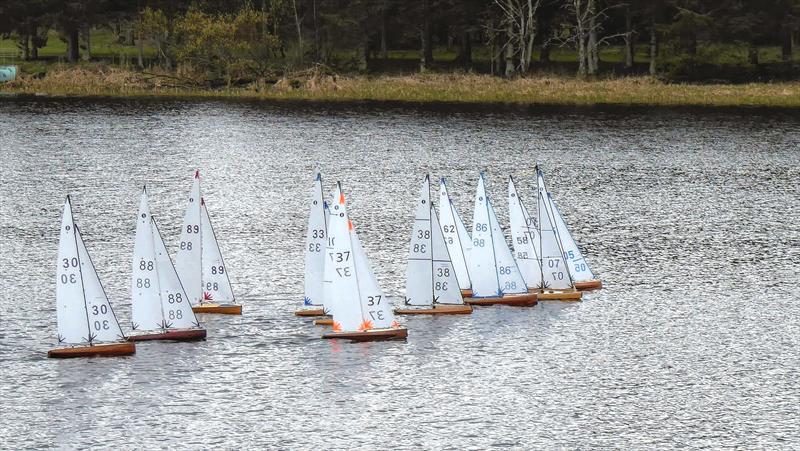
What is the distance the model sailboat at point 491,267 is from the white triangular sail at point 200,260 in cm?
1006

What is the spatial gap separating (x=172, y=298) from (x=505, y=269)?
1432 cm

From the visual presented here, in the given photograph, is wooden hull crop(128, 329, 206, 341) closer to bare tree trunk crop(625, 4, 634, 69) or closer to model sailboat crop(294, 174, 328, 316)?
model sailboat crop(294, 174, 328, 316)

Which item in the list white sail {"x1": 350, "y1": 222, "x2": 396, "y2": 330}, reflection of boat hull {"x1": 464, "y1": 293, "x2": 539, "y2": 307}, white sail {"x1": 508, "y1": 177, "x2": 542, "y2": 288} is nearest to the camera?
white sail {"x1": 350, "y1": 222, "x2": 396, "y2": 330}

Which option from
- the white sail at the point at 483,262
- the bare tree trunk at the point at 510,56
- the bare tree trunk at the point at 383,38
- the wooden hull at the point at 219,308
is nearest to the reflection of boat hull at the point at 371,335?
the wooden hull at the point at 219,308

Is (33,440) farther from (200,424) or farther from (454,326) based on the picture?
(454,326)

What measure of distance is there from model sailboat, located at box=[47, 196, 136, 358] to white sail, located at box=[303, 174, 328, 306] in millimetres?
8076

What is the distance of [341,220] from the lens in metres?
48.7

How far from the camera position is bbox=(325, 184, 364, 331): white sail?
48.8m

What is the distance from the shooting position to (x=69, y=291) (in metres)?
46.6

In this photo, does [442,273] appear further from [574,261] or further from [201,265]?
[574,261]

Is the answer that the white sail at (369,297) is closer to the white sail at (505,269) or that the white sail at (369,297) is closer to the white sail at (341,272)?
the white sail at (341,272)

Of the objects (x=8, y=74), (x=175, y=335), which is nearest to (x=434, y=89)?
(x=8, y=74)

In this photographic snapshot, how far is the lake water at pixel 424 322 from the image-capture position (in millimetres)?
43000

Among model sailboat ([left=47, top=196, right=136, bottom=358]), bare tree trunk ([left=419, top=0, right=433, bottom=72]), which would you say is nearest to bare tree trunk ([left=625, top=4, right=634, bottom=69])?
bare tree trunk ([left=419, top=0, right=433, bottom=72])
